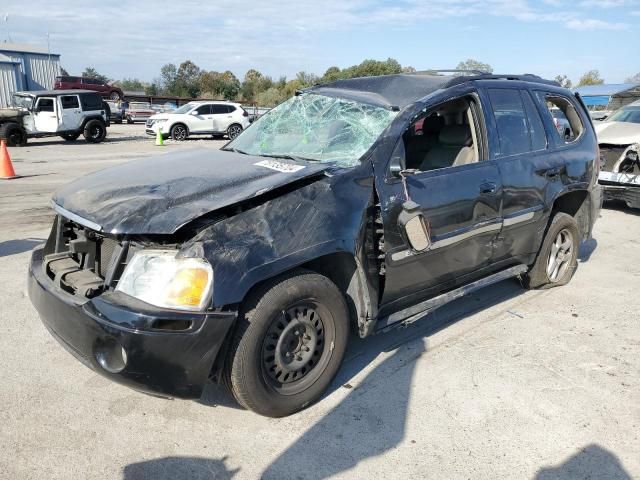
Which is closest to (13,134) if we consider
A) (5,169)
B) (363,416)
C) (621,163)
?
(5,169)

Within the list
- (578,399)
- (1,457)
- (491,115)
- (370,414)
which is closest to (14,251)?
(1,457)

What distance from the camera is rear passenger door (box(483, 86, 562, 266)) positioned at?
13.4 ft

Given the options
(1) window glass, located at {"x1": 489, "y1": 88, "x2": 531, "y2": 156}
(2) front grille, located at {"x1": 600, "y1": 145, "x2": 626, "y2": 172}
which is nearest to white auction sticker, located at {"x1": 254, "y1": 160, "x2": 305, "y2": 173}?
(1) window glass, located at {"x1": 489, "y1": 88, "x2": 531, "y2": 156}

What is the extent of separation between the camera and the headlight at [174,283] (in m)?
2.55

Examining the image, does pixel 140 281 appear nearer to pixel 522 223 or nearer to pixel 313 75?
pixel 522 223

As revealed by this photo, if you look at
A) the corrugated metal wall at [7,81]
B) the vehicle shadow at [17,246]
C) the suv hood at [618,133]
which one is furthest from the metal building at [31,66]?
the suv hood at [618,133]

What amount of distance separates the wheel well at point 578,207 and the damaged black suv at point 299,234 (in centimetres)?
41

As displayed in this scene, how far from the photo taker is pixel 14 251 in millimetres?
5953

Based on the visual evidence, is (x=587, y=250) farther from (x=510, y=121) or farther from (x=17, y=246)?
(x=17, y=246)

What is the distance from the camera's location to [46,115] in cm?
1898

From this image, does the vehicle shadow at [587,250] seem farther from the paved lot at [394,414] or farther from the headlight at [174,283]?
the headlight at [174,283]

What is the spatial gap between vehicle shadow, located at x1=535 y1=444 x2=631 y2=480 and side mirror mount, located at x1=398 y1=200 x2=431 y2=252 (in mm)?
1408

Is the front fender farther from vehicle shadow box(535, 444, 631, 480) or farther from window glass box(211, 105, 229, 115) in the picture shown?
window glass box(211, 105, 229, 115)

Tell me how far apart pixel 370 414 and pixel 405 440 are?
0.28m
